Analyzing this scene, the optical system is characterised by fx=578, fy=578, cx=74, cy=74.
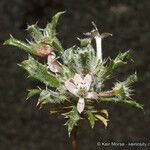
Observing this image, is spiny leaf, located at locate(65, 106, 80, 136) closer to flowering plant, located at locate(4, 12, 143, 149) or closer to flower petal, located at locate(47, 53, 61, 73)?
flowering plant, located at locate(4, 12, 143, 149)

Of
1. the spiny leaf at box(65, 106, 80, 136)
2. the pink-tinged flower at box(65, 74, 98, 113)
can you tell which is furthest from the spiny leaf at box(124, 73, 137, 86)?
the spiny leaf at box(65, 106, 80, 136)

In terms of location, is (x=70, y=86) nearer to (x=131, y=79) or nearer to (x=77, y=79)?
(x=77, y=79)

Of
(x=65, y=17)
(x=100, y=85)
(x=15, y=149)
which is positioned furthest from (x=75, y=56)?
(x=65, y=17)

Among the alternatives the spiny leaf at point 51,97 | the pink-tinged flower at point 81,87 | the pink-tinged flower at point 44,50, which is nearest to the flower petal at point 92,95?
the pink-tinged flower at point 81,87

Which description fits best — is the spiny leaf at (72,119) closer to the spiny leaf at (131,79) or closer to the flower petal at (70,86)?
the flower petal at (70,86)

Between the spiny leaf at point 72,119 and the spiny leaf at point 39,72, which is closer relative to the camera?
the spiny leaf at point 72,119

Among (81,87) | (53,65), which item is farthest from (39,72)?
(81,87)
